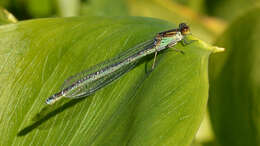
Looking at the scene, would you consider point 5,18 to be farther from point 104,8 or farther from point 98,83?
point 104,8

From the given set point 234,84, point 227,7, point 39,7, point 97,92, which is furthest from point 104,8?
point 97,92

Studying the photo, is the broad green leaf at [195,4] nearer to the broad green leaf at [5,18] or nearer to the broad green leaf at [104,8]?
the broad green leaf at [104,8]

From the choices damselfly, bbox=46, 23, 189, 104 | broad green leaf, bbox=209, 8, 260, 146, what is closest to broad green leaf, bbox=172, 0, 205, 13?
broad green leaf, bbox=209, 8, 260, 146

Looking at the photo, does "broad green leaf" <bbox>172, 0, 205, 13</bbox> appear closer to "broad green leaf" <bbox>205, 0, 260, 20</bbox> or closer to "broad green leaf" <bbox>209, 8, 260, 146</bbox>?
"broad green leaf" <bbox>205, 0, 260, 20</bbox>

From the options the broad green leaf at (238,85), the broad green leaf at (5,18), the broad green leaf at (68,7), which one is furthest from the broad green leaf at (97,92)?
the broad green leaf at (68,7)

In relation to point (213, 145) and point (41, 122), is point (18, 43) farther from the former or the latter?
point (213, 145)
